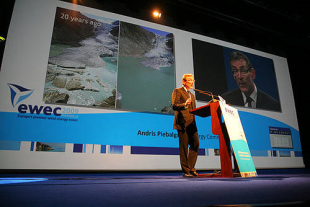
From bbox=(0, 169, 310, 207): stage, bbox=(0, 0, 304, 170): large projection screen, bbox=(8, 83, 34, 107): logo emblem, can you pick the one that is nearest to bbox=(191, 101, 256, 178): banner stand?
bbox=(0, 169, 310, 207): stage

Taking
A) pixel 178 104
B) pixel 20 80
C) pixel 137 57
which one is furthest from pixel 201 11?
pixel 20 80

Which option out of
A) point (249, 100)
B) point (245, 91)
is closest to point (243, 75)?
point (245, 91)

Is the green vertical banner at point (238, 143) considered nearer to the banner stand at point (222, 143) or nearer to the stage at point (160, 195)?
the banner stand at point (222, 143)

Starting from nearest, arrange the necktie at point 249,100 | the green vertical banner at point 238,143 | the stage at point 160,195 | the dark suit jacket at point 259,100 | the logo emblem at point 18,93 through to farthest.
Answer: the stage at point 160,195, the green vertical banner at point 238,143, the logo emblem at point 18,93, the dark suit jacket at point 259,100, the necktie at point 249,100

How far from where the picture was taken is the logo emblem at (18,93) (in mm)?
3264

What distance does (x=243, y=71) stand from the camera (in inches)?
203

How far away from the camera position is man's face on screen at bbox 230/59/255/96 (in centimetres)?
500

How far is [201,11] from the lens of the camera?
500 cm

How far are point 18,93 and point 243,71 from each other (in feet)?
15.7

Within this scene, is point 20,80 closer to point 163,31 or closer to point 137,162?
point 137,162

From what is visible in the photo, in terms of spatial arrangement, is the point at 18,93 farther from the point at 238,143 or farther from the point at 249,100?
the point at 249,100

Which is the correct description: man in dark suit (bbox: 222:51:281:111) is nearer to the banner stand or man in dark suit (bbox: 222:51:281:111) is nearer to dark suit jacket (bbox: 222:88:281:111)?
dark suit jacket (bbox: 222:88:281:111)

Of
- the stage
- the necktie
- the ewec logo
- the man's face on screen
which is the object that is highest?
the man's face on screen

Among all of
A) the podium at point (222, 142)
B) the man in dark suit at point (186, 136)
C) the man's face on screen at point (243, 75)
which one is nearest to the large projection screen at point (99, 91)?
the man's face on screen at point (243, 75)
